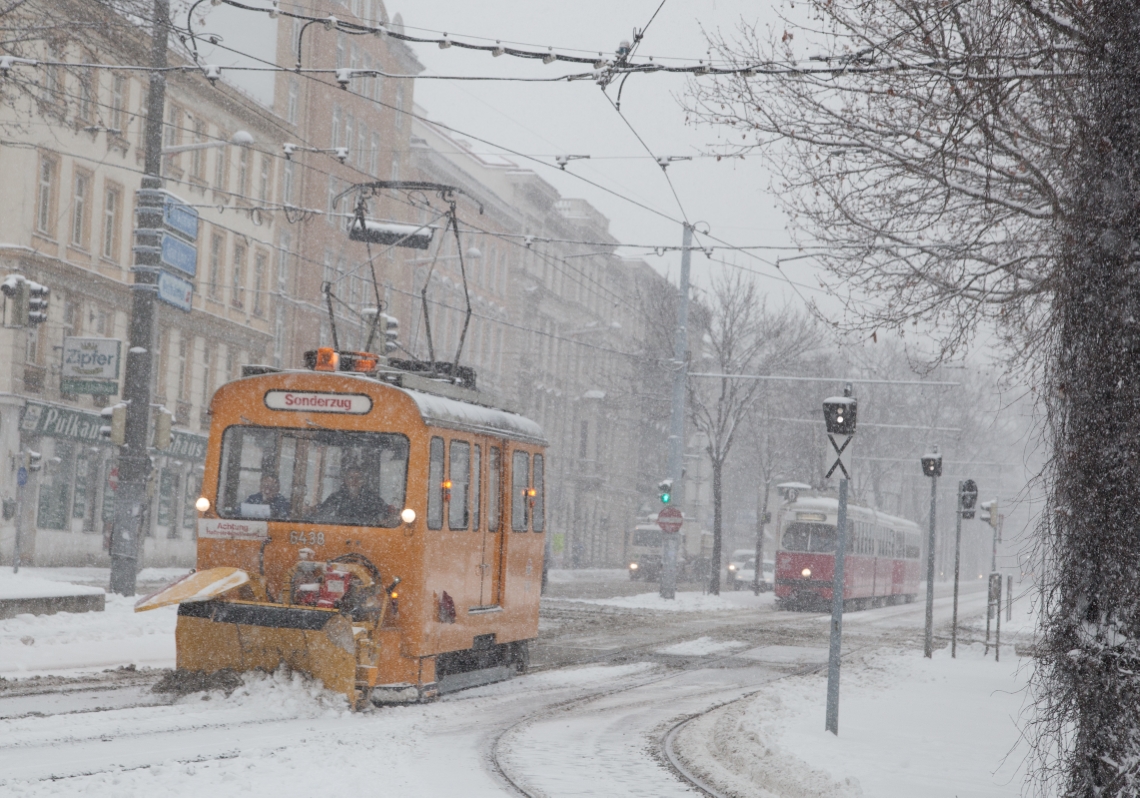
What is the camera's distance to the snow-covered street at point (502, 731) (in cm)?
856

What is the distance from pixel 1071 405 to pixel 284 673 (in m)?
6.49

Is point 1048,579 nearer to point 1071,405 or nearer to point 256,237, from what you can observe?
point 1071,405

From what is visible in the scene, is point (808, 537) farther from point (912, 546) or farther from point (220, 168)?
point (220, 168)

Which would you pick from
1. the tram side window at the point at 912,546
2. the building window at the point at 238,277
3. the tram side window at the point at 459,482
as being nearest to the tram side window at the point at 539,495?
the tram side window at the point at 459,482

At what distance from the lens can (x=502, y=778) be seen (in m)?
9.08

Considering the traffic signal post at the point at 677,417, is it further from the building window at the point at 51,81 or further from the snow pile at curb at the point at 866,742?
the snow pile at curb at the point at 866,742

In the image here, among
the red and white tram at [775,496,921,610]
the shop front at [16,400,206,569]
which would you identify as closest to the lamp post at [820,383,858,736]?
the shop front at [16,400,206,569]

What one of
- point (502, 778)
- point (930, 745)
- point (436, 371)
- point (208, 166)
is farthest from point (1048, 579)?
point (208, 166)

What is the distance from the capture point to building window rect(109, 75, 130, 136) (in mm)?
38031

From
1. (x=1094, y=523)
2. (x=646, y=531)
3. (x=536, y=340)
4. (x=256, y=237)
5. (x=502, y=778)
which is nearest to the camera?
(x=1094, y=523)

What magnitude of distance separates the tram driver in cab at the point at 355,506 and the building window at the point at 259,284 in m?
36.2

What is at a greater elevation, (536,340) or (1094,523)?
(536,340)

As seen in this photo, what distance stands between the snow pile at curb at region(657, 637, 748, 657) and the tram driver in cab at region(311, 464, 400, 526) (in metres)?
8.55

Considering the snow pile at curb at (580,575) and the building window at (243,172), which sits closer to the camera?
the building window at (243,172)
